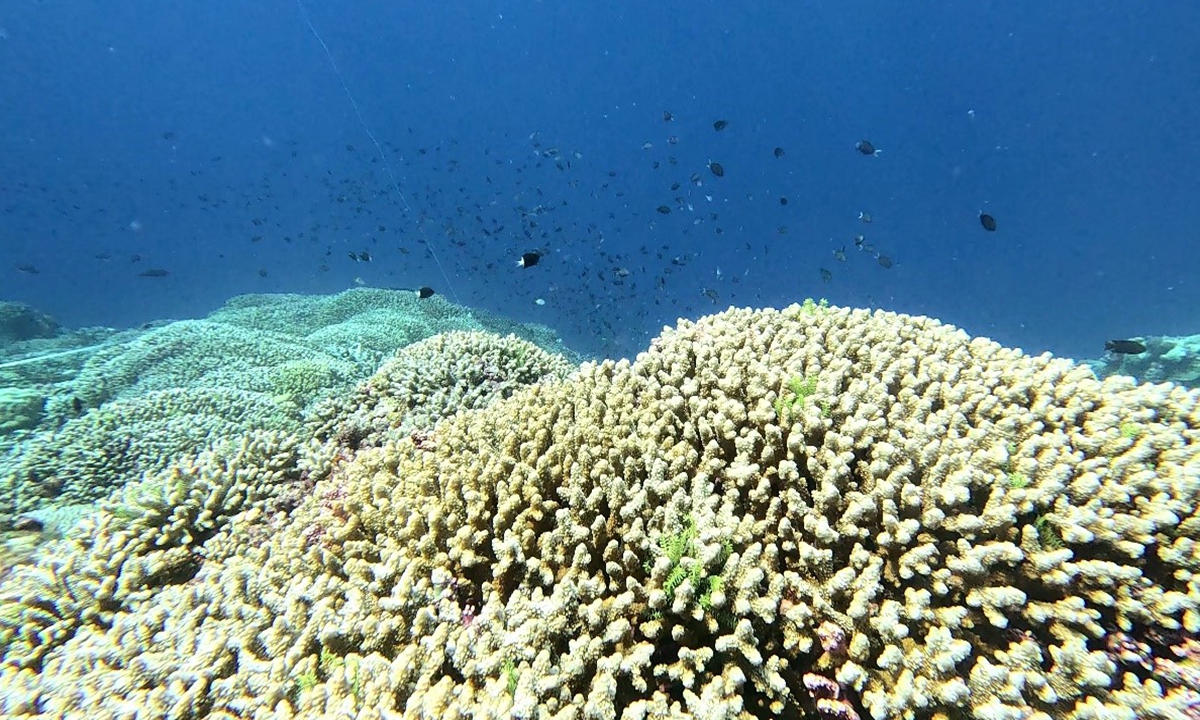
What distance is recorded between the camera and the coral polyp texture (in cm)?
230

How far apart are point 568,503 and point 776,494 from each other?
132cm

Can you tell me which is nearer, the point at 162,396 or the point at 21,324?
the point at 162,396

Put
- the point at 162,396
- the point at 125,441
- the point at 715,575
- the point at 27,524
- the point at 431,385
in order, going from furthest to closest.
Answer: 1. the point at 162,396
2. the point at 125,441
3. the point at 431,385
4. the point at 27,524
5. the point at 715,575

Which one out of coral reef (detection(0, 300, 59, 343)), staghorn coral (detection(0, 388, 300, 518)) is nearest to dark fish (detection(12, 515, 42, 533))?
staghorn coral (detection(0, 388, 300, 518))

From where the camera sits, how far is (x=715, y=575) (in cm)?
256

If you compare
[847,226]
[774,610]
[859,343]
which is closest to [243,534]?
[774,610]

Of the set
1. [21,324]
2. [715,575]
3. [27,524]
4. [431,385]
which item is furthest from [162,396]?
[21,324]

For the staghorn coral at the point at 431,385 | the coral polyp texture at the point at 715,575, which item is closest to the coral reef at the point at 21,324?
the staghorn coral at the point at 431,385

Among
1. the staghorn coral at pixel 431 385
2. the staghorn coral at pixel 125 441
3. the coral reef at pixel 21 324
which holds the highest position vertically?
the coral reef at pixel 21 324

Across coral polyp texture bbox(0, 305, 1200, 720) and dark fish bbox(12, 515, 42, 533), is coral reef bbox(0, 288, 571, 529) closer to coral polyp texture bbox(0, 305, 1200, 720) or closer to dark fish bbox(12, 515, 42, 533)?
dark fish bbox(12, 515, 42, 533)

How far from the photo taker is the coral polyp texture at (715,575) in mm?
2297

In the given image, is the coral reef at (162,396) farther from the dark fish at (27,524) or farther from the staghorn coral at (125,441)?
the dark fish at (27,524)

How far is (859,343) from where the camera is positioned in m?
4.31

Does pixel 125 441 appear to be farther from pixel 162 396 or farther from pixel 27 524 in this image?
pixel 27 524
